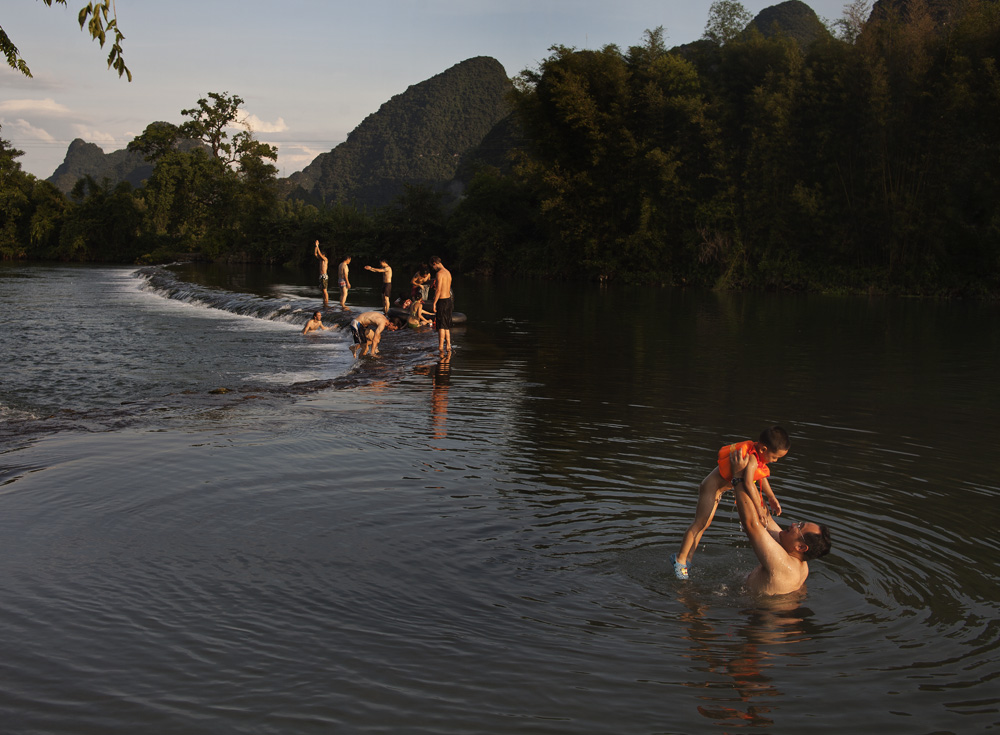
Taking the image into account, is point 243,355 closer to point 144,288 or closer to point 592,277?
point 144,288

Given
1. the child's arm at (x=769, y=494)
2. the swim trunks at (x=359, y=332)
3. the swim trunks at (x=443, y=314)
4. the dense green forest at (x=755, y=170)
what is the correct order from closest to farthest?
the child's arm at (x=769, y=494) → the swim trunks at (x=359, y=332) → the swim trunks at (x=443, y=314) → the dense green forest at (x=755, y=170)

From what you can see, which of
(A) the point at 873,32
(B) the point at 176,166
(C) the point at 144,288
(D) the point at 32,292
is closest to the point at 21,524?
(D) the point at 32,292

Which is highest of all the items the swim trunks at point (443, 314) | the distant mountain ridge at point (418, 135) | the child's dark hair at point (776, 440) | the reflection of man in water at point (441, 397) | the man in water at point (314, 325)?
the distant mountain ridge at point (418, 135)

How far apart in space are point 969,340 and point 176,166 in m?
70.8

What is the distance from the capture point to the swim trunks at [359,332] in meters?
16.2

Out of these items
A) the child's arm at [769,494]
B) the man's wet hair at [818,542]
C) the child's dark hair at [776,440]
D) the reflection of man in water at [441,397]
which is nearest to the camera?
the child's dark hair at [776,440]

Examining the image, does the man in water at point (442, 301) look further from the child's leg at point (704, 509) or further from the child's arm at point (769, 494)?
the child's arm at point (769, 494)

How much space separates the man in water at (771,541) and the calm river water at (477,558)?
149mm

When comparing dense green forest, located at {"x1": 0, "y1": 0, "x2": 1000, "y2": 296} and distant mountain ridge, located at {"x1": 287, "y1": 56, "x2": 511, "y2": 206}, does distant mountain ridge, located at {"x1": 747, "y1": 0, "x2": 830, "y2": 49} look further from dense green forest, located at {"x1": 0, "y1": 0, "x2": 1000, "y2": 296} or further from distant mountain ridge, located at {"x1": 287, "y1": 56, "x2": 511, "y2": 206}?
dense green forest, located at {"x1": 0, "y1": 0, "x2": 1000, "y2": 296}

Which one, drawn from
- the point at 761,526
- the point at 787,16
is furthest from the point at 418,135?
the point at 761,526

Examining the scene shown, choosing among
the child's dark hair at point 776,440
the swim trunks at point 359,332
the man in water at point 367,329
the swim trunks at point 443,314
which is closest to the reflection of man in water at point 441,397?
the swim trunks at point 443,314

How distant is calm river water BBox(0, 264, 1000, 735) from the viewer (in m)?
4.20

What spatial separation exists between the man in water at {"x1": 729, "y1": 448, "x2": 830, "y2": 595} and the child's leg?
17 centimetres

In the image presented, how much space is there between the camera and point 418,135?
157 metres
